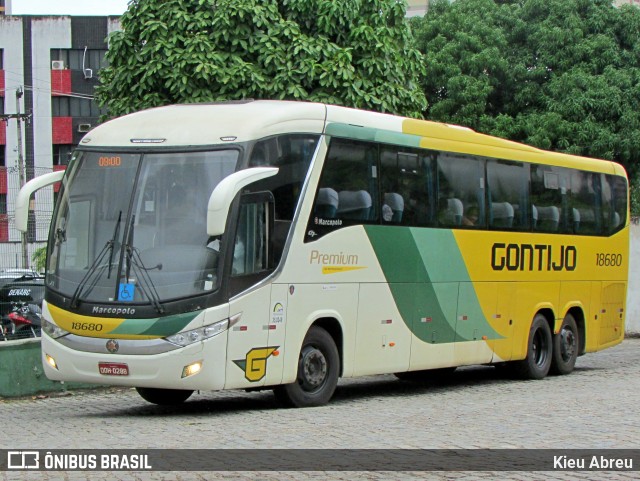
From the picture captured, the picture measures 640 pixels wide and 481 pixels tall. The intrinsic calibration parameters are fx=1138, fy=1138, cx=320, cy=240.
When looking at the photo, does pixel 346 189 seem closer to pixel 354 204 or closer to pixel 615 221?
pixel 354 204

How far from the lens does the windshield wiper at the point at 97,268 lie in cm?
1274

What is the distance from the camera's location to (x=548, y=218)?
1908cm

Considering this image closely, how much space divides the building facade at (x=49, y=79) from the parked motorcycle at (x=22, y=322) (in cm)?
3123

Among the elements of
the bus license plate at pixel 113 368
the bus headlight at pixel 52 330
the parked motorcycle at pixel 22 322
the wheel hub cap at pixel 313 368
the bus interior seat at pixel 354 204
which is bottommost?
the parked motorcycle at pixel 22 322

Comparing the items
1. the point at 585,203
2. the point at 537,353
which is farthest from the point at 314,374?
the point at 585,203

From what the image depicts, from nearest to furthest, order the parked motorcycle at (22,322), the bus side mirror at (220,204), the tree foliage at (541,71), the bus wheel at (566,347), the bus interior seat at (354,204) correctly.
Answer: the bus side mirror at (220,204) → the bus interior seat at (354,204) → the parked motorcycle at (22,322) → the bus wheel at (566,347) → the tree foliage at (541,71)

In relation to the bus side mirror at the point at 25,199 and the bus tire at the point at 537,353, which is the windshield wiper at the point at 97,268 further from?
the bus tire at the point at 537,353

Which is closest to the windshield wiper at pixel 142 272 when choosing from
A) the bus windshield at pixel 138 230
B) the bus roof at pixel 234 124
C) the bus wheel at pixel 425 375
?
the bus windshield at pixel 138 230

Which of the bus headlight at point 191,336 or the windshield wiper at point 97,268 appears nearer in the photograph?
the bus headlight at point 191,336

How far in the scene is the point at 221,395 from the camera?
639 inches

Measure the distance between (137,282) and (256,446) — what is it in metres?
3.14

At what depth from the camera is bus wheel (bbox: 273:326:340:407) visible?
13570mm

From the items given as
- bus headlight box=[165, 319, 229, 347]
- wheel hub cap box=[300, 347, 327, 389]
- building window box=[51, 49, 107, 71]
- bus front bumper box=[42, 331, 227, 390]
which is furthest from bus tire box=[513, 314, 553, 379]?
building window box=[51, 49, 107, 71]

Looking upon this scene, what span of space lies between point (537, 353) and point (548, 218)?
2.29 metres
